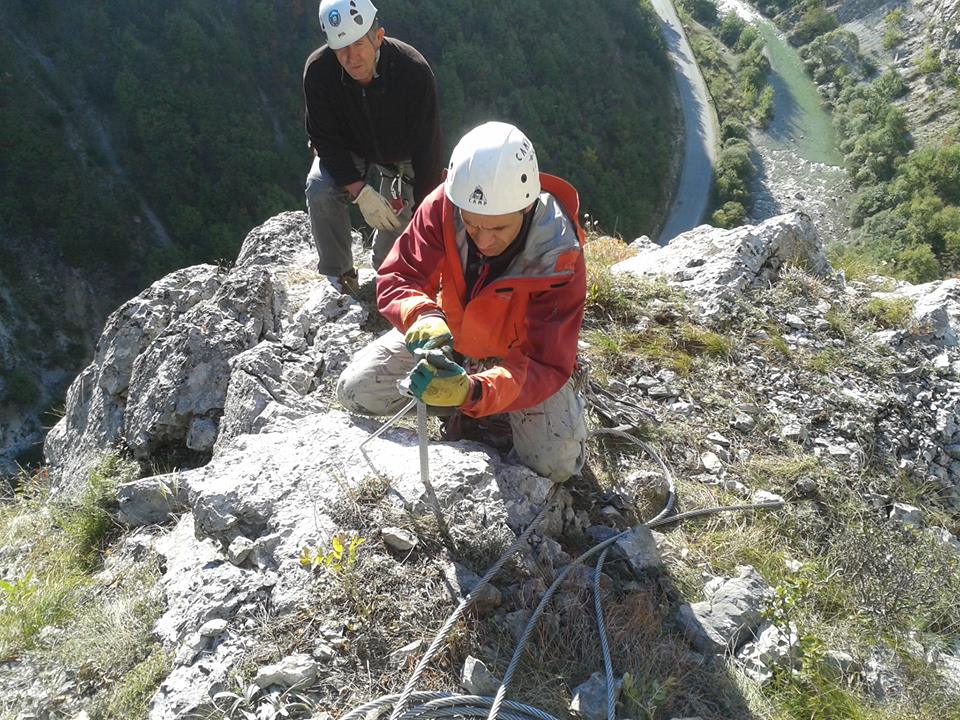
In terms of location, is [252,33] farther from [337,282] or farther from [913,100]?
[913,100]

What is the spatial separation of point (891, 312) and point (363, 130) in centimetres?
435

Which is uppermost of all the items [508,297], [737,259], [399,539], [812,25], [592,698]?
[508,297]

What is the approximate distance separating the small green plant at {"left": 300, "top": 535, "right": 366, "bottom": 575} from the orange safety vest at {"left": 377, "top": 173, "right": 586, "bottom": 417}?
2.56 feet

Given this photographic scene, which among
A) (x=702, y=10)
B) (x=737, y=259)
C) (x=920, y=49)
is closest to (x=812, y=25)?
(x=920, y=49)

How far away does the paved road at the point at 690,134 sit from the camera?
5269 centimetres

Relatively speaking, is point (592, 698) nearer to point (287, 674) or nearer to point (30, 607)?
point (287, 674)

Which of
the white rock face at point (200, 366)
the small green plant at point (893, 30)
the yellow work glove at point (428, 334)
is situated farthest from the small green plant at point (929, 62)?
the yellow work glove at point (428, 334)

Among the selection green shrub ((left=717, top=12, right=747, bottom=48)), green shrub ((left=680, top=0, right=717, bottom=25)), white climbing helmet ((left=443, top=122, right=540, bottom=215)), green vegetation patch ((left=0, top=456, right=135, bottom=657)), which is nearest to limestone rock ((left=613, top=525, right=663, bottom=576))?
white climbing helmet ((left=443, top=122, right=540, bottom=215))

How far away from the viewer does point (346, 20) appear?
15.1 feet

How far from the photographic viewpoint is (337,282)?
17.7 feet

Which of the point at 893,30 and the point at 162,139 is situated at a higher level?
the point at 162,139

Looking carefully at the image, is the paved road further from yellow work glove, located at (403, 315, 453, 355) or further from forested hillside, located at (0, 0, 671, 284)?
yellow work glove, located at (403, 315, 453, 355)

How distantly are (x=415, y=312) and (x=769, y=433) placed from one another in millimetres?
2720

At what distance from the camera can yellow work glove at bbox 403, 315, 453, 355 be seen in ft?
10.3
